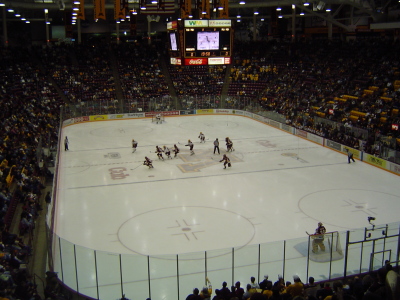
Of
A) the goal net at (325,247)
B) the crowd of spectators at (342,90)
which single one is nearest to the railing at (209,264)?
the goal net at (325,247)

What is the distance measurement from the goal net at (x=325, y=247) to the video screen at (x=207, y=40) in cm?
1769

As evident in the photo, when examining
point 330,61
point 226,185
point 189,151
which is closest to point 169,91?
point 330,61

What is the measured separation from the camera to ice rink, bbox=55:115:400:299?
Result: 1593 centimetres

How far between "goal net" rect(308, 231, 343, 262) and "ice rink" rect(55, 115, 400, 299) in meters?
3.30

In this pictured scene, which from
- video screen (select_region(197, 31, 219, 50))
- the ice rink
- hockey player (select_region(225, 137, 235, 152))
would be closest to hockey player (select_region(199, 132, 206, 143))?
the ice rink

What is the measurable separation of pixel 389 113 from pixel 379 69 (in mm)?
8131

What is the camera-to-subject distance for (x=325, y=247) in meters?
12.2

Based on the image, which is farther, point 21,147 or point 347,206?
point 21,147

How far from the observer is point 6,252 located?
11.7 meters

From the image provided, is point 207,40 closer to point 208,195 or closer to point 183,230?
point 208,195

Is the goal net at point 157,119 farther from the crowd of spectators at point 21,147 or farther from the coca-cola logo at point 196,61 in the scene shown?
the coca-cola logo at point 196,61

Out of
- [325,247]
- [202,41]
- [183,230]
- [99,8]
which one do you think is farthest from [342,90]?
Answer: [325,247]

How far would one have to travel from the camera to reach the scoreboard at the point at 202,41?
27000 millimetres

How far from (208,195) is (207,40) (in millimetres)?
11032
